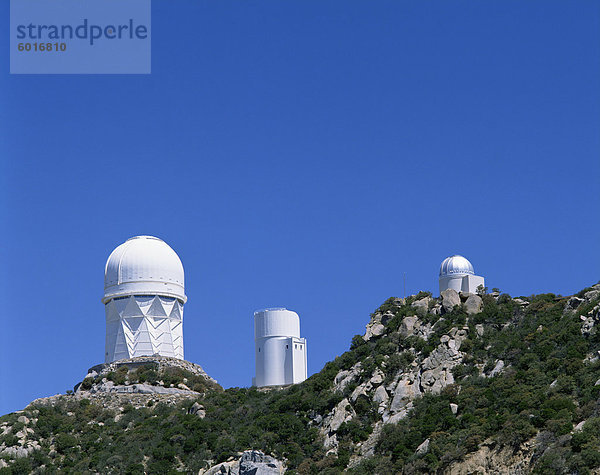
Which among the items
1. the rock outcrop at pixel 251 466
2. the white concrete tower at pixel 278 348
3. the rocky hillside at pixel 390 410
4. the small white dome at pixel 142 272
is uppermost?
the small white dome at pixel 142 272

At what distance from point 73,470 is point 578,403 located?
3050 cm

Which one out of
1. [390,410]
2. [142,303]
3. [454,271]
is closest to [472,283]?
[454,271]

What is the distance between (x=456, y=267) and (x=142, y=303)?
2503 cm

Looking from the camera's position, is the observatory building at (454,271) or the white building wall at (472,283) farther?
the observatory building at (454,271)

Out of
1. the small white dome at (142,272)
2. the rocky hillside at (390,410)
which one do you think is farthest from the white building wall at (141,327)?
the rocky hillside at (390,410)

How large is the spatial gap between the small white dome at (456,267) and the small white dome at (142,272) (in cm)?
2101

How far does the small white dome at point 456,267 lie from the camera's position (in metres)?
83.4

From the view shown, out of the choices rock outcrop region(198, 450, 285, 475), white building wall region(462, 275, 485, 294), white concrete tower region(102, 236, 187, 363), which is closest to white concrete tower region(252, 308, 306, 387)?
white concrete tower region(102, 236, 187, 363)

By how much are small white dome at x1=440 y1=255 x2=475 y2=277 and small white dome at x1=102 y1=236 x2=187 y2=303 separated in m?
21.0

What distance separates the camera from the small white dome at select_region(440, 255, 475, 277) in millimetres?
83375

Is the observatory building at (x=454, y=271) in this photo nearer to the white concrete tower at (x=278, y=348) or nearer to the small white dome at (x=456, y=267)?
the small white dome at (x=456, y=267)

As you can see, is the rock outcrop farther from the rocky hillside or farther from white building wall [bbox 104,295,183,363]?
white building wall [bbox 104,295,183,363]

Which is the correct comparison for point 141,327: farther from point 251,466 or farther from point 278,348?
point 251,466

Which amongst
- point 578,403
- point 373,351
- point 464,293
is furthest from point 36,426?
point 578,403
